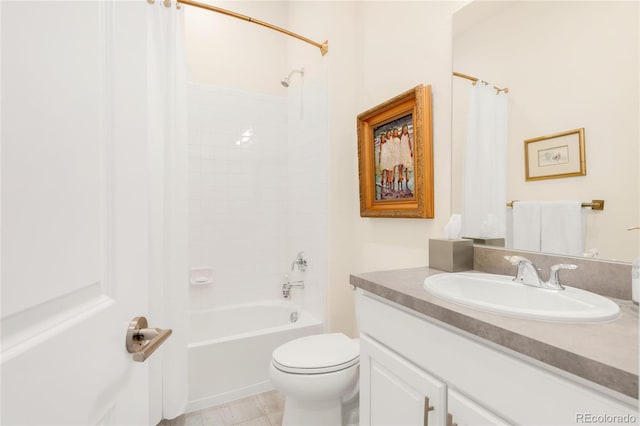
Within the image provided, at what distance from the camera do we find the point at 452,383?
784mm

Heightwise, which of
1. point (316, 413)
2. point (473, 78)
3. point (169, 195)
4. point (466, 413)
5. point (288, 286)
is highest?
point (473, 78)

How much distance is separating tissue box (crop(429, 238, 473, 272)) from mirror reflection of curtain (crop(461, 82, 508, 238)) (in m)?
0.11

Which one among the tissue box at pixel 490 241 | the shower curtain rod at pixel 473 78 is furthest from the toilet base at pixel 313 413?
the shower curtain rod at pixel 473 78

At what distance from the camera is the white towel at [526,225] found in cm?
111

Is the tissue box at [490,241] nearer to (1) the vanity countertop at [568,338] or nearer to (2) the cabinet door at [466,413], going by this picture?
(1) the vanity countertop at [568,338]

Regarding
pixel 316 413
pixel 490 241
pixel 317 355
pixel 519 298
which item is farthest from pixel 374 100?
pixel 316 413

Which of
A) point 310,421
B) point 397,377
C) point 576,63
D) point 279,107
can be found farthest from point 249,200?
point 576,63

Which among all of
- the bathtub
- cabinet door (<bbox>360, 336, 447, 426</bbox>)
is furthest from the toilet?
the bathtub

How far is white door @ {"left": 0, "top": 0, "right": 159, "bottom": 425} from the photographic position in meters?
0.31

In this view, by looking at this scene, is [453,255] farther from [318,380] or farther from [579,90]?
[318,380]

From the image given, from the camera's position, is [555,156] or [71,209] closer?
[71,209]

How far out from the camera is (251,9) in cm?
263

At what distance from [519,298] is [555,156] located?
49cm

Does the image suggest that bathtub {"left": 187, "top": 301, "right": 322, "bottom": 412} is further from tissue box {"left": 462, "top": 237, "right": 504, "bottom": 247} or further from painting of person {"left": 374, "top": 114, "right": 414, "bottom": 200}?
tissue box {"left": 462, "top": 237, "right": 504, "bottom": 247}
